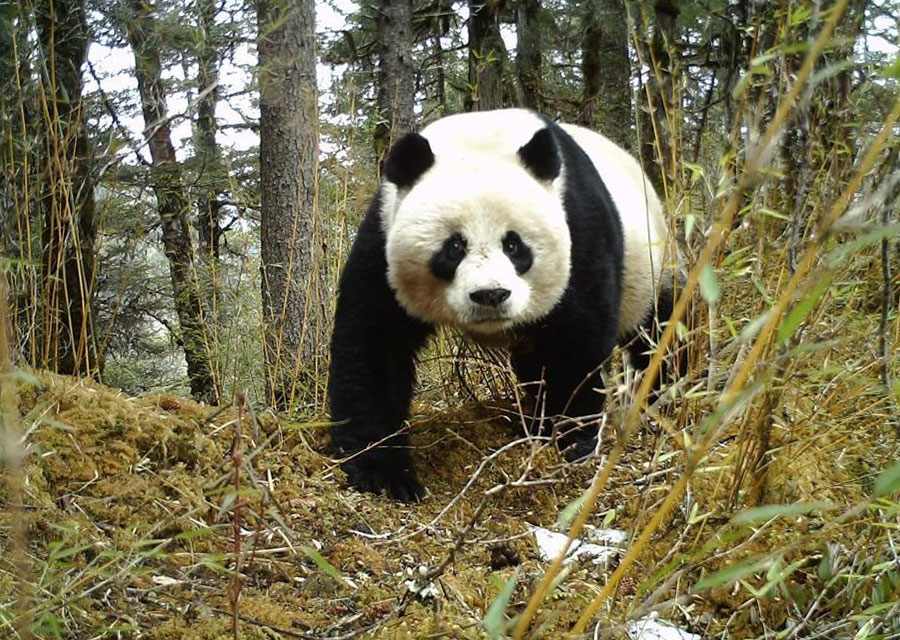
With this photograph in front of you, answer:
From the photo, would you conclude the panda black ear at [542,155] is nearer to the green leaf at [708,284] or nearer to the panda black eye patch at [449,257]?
the panda black eye patch at [449,257]

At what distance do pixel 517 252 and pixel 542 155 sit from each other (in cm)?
47

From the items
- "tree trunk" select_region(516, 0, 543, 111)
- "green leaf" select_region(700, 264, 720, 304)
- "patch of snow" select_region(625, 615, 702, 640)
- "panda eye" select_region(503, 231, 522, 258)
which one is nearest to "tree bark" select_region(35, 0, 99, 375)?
"panda eye" select_region(503, 231, 522, 258)

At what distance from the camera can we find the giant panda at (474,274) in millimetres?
3518

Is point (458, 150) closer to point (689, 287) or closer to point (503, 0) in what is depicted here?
point (689, 287)

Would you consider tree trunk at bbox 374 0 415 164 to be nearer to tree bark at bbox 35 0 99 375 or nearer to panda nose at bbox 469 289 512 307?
tree bark at bbox 35 0 99 375

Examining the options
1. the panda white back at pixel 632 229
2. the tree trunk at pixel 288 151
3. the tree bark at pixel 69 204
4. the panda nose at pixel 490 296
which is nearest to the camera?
the panda nose at pixel 490 296

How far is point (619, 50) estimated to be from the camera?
10.0m

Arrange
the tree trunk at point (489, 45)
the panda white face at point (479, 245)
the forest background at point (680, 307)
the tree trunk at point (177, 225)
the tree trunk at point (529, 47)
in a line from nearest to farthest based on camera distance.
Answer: the forest background at point (680, 307), the panda white face at point (479, 245), the tree trunk at point (177, 225), the tree trunk at point (489, 45), the tree trunk at point (529, 47)

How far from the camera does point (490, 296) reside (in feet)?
11.0

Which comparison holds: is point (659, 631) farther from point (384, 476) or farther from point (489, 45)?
point (489, 45)

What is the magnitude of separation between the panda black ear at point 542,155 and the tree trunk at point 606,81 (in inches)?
218

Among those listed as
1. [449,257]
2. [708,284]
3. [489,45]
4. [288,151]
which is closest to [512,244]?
[449,257]

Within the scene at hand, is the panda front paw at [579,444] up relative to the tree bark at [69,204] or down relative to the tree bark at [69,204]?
down

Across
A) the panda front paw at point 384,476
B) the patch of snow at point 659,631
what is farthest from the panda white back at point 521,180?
the patch of snow at point 659,631
